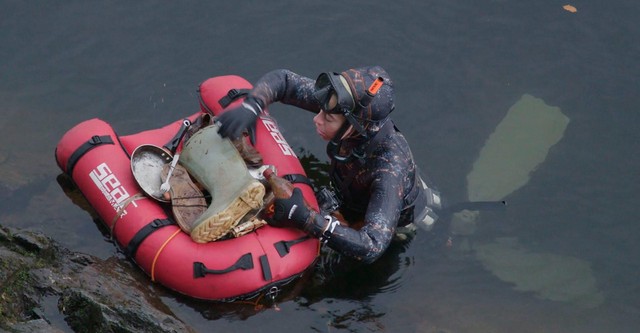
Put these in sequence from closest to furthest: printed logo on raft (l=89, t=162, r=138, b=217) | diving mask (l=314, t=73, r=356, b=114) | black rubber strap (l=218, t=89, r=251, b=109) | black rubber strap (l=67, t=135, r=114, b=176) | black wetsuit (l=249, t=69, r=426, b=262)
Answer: diving mask (l=314, t=73, r=356, b=114)
black wetsuit (l=249, t=69, r=426, b=262)
printed logo on raft (l=89, t=162, r=138, b=217)
black rubber strap (l=67, t=135, r=114, b=176)
black rubber strap (l=218, t=89, r=251, b=109)

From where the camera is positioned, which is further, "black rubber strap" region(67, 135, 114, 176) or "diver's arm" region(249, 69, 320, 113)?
"diver's arm" region(249, 69, 320, 113)

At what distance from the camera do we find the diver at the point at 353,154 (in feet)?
22.0

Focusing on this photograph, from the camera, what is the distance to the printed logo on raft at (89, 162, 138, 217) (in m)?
6.96

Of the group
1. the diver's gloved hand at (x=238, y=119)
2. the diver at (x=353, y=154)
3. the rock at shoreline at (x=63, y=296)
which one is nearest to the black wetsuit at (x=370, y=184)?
the diver at (x=353, y=154)

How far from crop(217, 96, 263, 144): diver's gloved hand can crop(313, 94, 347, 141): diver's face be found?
585 millimetres

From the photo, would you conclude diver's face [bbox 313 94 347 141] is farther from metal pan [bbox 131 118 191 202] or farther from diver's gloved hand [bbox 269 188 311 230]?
metal pan [bbox 131 118 191 202]

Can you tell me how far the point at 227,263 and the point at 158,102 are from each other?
291 cm

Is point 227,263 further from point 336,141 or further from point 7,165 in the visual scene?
point 7,165

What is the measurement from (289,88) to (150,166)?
4.76 ft

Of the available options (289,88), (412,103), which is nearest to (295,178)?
(289,88)

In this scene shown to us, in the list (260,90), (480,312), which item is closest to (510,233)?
(480,312)

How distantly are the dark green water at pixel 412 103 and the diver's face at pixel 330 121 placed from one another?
1.48 meters

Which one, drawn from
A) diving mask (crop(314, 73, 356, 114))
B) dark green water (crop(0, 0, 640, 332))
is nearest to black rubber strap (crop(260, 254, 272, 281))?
dark green water (crop(0, 0, 640, 332))

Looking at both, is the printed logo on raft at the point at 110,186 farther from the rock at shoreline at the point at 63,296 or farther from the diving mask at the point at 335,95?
the diving mask at the point at 335,95
